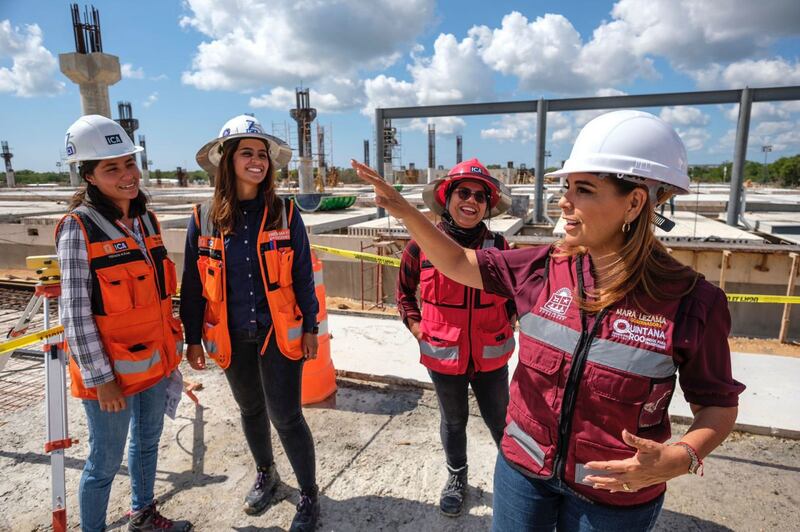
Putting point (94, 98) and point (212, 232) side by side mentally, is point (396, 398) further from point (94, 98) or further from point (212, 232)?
point (94, 98)

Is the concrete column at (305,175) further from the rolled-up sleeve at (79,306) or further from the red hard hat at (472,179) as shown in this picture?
the rolled-up sleeve at (79,306)

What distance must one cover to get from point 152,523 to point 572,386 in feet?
8.34

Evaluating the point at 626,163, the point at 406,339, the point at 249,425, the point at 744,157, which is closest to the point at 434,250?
the point at 626,163

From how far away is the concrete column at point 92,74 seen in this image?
27.5m

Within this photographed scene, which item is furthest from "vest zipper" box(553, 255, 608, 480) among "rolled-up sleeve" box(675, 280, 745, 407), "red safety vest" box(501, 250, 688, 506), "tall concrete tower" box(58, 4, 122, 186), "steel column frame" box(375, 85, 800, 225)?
"tall concrete tower" box(58, 4, 122, 186)

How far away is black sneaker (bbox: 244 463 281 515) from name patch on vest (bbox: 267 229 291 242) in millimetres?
1478

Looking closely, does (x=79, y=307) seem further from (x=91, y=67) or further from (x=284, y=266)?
(x=91, y=67)

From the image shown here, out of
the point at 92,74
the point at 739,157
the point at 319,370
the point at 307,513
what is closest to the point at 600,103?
the point at 739,157

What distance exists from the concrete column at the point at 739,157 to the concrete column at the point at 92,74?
3130 cm

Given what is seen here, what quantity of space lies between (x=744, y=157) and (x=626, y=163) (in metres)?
18.0

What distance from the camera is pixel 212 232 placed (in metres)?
2.56

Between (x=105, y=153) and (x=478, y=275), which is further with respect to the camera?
(x=105, y=153)

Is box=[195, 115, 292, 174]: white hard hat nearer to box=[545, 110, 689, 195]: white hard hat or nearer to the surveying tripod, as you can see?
the surveying tripod

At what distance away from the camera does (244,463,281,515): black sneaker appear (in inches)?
112
